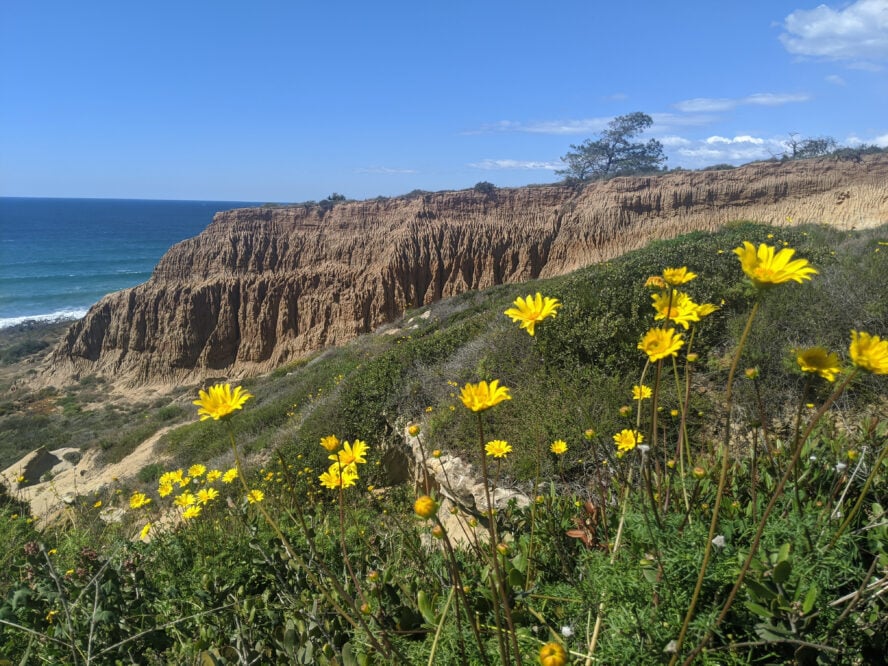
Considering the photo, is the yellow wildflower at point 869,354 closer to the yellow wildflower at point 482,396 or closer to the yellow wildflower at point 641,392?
the yellow wildflower at point 641,392

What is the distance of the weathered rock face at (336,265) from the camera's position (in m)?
27.7

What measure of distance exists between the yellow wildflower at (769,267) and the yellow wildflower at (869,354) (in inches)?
8.4

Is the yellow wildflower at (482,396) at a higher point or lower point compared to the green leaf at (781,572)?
higher

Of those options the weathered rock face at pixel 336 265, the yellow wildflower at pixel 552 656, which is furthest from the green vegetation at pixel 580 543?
the weathered rock face at pixel 336 265

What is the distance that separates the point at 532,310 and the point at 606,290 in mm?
5283

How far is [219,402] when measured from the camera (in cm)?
192

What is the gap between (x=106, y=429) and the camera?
22.1 m

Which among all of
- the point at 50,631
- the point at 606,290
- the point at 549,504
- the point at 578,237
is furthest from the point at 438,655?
the point at 578,237

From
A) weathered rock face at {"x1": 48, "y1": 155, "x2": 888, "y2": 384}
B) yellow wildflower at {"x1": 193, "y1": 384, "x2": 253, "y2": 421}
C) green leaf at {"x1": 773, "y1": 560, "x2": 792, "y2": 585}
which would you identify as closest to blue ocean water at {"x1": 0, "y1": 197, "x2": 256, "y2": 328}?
weathered rock face at {"x1": 48, "y1": 155, "x2": 888, "y2": 384}

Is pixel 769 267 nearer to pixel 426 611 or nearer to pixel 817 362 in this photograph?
pixel 817 362

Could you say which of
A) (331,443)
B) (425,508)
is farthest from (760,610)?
(331,443)

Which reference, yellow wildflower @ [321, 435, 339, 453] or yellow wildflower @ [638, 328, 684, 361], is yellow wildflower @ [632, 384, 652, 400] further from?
yellow wildflower @ [321, 435, 339, 453]

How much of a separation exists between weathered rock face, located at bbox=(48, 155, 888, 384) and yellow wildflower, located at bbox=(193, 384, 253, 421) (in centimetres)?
2705

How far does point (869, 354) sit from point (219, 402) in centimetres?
215
